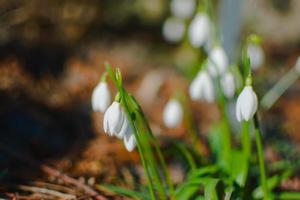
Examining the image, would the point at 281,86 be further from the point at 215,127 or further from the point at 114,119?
the point at 114,119

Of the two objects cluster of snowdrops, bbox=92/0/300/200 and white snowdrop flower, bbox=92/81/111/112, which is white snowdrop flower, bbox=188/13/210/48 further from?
white snowdrop flower, bbox=92/81/111/112

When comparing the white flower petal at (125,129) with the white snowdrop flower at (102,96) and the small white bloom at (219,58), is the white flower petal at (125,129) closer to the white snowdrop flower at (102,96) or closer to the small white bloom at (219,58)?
the white snowdrop flower at (102,96)

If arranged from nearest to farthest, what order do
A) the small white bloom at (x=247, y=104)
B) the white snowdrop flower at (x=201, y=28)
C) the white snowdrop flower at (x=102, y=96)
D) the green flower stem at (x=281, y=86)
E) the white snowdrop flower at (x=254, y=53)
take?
the small white bloom at (x=247, y=104), the white snowdrop flower at (x=102, y=96), the white snowdrop flower at (x=254, y=53), the white snowdrop flower at (x=201, y=28), the green flower stem at (x=281, y=86)

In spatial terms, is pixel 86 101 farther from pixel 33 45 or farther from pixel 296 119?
pixel 296 119

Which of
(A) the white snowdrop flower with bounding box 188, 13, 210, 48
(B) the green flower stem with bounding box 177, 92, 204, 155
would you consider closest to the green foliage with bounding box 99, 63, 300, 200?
(B) the green flower stem with bounding box 177, 92, 204, 155

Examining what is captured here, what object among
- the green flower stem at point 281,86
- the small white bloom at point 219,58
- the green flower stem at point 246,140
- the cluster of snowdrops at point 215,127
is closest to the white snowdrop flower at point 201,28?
the cluster of snowdrops at point 215,127

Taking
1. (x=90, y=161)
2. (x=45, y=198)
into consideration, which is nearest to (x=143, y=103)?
(x=90, y=161)
